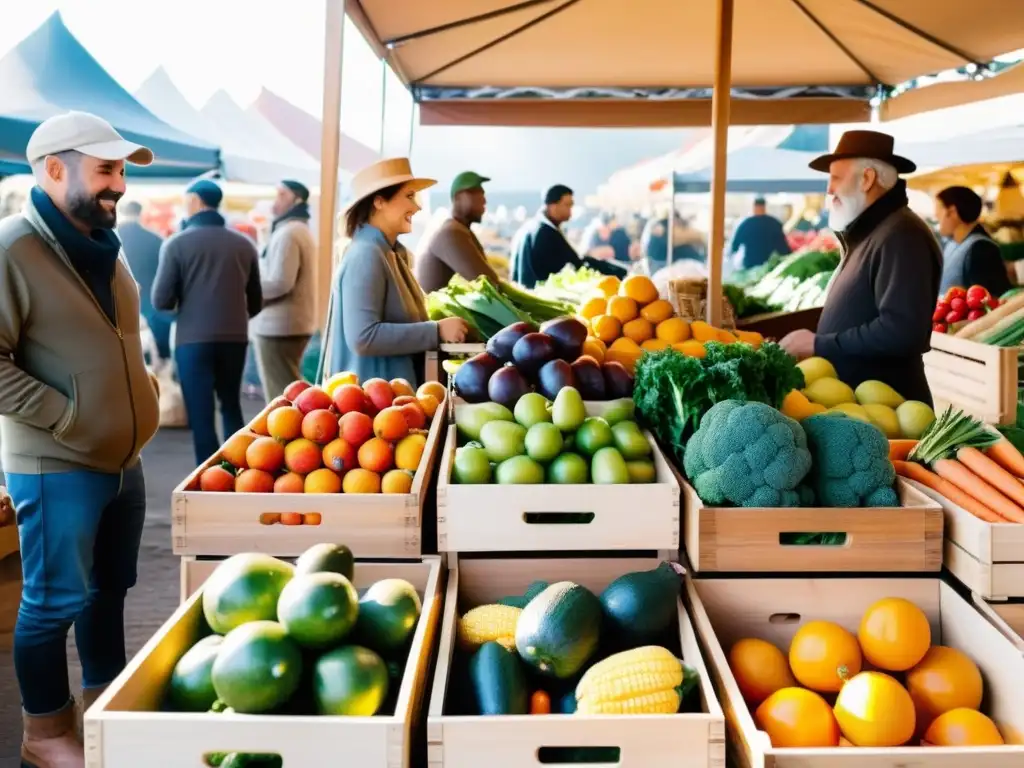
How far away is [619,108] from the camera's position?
7523 mm

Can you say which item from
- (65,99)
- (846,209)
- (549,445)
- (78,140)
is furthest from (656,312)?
(65,99)

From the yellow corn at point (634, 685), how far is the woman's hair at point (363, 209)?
98.8 inches

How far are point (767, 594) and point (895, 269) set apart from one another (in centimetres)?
195

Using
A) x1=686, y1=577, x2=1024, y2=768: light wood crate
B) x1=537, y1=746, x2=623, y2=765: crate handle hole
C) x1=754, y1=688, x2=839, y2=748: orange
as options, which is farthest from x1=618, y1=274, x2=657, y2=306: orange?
x1=537, y1=746, x2=623, y2=765: crate handle hole

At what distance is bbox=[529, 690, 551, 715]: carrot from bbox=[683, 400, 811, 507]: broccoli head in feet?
1.86

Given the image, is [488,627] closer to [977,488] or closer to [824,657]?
[824,657]

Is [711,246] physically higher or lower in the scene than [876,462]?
higher

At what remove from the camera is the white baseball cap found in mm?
2768

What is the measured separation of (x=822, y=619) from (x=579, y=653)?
24.2 inches

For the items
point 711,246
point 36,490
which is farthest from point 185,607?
point 711,246

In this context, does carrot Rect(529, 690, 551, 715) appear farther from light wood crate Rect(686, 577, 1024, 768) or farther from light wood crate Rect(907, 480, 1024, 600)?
light wood crate Rect(907, 480, 1024, 600)

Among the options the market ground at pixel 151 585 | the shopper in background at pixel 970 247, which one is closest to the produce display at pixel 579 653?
the market ground at pixel 151 585

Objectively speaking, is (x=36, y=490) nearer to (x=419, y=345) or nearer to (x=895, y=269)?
(x=419, y=345)

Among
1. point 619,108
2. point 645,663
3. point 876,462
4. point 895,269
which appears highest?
point 619,108
